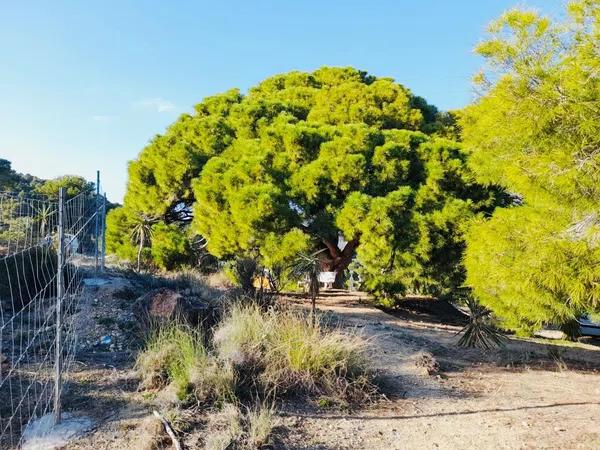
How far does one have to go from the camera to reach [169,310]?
20.5 feet

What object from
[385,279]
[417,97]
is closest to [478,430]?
[385,279]

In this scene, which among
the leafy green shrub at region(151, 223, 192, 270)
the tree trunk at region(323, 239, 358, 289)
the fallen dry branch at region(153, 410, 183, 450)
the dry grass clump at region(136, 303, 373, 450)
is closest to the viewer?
the fallen dry branch at region(153, 410, 183, 450)

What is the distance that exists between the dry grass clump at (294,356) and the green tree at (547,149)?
Answer: 203 cm

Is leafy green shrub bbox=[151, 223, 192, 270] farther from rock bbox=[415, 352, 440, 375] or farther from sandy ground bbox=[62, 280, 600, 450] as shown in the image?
rock bbox=[415, 352, 440, 375]

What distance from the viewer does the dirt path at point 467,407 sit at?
13.7 ft

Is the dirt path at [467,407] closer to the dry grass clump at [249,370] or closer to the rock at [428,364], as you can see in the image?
the rock at [428,364]

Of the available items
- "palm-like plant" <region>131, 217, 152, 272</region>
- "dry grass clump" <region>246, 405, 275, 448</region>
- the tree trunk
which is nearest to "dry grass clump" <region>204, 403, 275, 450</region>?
"dry grass clump" <region>246, 405, 275, 448</region>

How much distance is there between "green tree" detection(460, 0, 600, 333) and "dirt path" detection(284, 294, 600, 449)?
1037 millimetres

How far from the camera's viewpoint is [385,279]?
1213 cm

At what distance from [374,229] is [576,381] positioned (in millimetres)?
5160

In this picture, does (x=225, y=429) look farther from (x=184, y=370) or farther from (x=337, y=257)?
(x=337, y=257)

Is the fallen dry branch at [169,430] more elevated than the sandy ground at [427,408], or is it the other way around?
the fallen dry branch at [169,430]

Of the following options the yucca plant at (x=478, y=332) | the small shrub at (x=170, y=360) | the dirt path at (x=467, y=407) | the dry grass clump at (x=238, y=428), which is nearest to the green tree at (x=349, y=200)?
the yucca plant at (x=478, y=332)

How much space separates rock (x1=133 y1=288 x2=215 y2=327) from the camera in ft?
20.3
